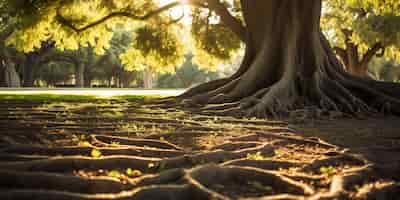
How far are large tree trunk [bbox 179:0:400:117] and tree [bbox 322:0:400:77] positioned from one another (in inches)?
435

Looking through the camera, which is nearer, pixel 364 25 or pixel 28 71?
pixel 364 25

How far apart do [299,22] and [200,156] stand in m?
9.12

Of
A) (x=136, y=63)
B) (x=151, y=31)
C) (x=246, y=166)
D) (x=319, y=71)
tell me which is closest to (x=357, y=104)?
(x=319, y=71)

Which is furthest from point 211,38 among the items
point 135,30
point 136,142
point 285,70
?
point 136,142

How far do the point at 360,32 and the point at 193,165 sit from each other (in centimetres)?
2261

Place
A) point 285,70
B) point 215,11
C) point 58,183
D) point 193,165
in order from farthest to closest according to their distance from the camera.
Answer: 1. point 215,11
2. point 285,70
3. point 193,165
4. point 58,183

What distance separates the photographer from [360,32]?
923 inches

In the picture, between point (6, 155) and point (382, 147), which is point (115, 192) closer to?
point (6, 155)

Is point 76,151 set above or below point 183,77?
below

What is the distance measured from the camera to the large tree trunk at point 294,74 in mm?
10633

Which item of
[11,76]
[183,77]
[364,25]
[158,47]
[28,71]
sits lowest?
[11,76]

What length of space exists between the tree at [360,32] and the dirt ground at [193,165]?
1838 centimetres

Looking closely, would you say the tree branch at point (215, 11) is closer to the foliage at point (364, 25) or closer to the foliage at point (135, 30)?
the foliage at point (135, 30)

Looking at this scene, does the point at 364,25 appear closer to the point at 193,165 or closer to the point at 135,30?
the point at 135,30
